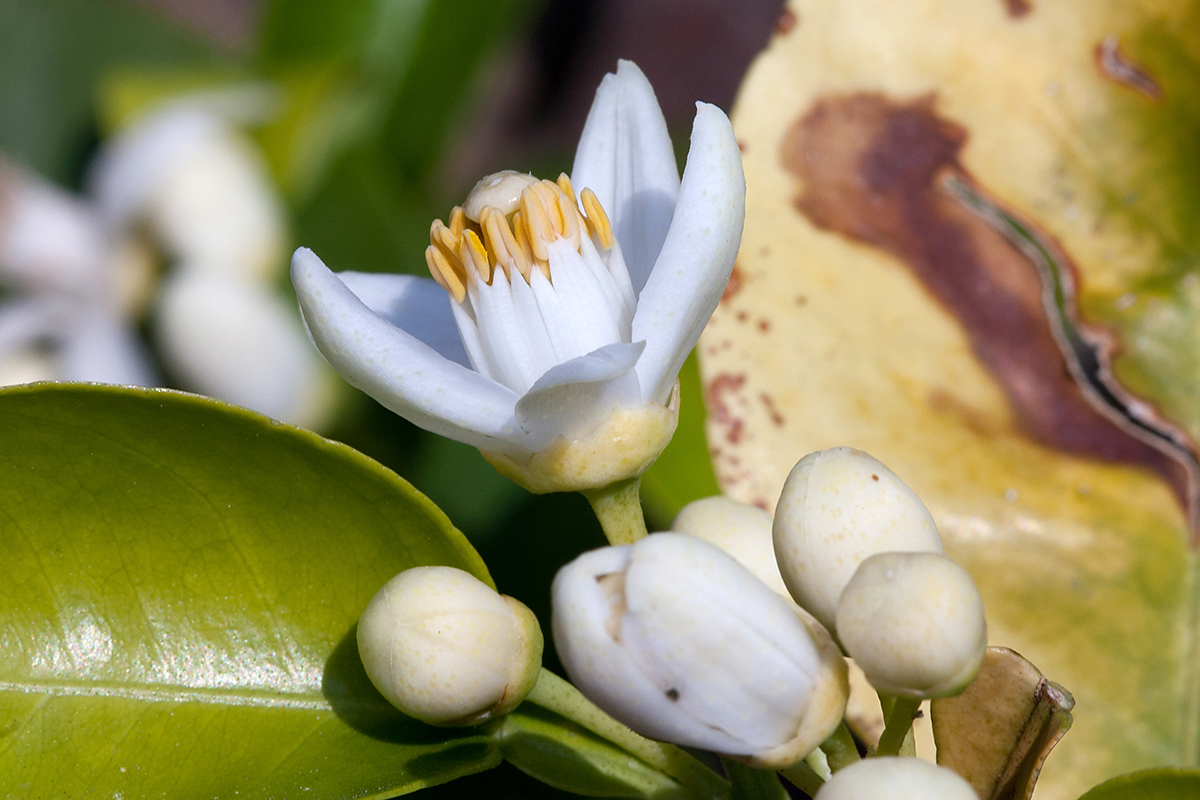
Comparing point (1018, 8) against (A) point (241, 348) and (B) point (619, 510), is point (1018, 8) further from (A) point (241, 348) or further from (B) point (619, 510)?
(A) point (241, 348)

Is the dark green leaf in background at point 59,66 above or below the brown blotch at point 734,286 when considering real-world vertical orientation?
below

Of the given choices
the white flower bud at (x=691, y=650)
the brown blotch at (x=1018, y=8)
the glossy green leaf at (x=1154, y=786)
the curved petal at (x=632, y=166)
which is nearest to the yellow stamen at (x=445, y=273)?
the curved petal at (x=632, y=166)

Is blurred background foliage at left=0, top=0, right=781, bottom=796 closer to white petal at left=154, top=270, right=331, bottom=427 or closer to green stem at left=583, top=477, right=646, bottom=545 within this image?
white petal at left=154, top=270, right=331, bottom=427

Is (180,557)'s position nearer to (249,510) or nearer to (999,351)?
(249,510)

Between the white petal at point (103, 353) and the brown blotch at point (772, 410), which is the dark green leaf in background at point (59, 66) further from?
the brown blotch at point (772, 410)

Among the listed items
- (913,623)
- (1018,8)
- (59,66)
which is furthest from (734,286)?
(59,66)
